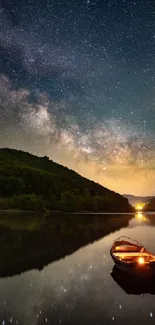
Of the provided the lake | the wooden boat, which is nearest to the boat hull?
the wooden boat

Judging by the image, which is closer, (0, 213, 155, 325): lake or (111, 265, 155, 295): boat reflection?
(0, 213, 155, 325): lake

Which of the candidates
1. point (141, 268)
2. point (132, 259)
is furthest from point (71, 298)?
point (132, 259)

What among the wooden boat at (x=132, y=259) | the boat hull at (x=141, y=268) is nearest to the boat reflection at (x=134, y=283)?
the boat hull at (x=141, y=268)

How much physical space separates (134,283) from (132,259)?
288cm

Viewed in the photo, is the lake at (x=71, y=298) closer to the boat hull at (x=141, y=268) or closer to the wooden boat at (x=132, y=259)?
the boat hull at (x=141, y=268)

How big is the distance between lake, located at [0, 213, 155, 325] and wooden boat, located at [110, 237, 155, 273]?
121 centimetres

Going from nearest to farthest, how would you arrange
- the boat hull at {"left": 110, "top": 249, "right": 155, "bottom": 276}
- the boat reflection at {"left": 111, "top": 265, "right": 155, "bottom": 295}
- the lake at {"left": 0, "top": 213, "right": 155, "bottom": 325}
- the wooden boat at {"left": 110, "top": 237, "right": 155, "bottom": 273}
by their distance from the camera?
1. the lake at {"left": 0, "top": 213, "right": 155, "bottom": 325}
2. the boat reflection at {"left": 111, "top": 265, "right": 155, "bottom": 295}
3. the boat hull at {"left": 110, "top": 249, "right": 155, "bottom": 276}
4. the wooden boat at {"left": 110, "top": 237, "right": 155, "bottom": 273}

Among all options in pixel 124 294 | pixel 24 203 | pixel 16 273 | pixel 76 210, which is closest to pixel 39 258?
pixel 16 273

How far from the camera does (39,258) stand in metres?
29.5

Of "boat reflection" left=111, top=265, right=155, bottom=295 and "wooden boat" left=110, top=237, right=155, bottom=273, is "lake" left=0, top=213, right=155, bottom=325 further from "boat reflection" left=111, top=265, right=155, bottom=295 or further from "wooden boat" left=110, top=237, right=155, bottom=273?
"wooden boat" left=110, top=237, right=155, bottom=273

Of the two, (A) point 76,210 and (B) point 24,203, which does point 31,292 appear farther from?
(A) point 76,210

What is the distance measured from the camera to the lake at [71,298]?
47.8 ft

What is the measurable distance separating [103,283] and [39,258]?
966 cm

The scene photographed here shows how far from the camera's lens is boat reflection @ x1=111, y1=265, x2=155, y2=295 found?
1930 cm
